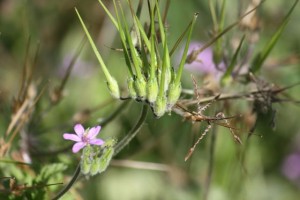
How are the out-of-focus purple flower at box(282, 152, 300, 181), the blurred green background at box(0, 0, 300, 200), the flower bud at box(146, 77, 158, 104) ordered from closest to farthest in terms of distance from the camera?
the flower bud at box(146, 77, 158, 104) → the blurred green background at box(0, 0, 300, 200) → the out-of-focus purple flower at box(282, 152, 300, 181)

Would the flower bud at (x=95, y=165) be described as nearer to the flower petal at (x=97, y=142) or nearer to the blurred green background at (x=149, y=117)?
the flower petal at (x=97, y=142)

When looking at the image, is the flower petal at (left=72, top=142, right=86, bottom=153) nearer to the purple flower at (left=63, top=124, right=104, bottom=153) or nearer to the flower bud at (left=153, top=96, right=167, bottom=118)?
the purple flower at (left=63, top=124, right=104, bottom=153)

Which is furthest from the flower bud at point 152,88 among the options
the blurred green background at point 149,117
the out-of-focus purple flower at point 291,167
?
the out-of-focus purple flower at point 291,167

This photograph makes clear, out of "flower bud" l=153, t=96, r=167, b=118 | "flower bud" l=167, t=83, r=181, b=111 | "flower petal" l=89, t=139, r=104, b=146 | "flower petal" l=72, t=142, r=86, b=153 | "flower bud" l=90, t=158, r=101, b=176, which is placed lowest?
"flower bud" l=90, t=158, r=101, b=176

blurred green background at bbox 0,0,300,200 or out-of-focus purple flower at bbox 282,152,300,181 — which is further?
out-of-focus purple flower at bbox 282,152,300,181

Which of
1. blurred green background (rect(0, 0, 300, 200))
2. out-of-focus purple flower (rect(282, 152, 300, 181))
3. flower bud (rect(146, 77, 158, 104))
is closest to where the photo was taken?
flower bud (rect(146, 77, 158, 104))

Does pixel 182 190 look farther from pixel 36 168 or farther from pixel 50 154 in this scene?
pixel 36 168

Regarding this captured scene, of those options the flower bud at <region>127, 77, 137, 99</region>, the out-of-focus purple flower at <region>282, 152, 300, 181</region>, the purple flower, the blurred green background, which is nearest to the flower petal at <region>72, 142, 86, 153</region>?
the purple flower

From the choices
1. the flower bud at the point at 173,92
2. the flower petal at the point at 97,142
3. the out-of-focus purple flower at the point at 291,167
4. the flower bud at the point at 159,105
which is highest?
the flower bud at the point at 173,92
